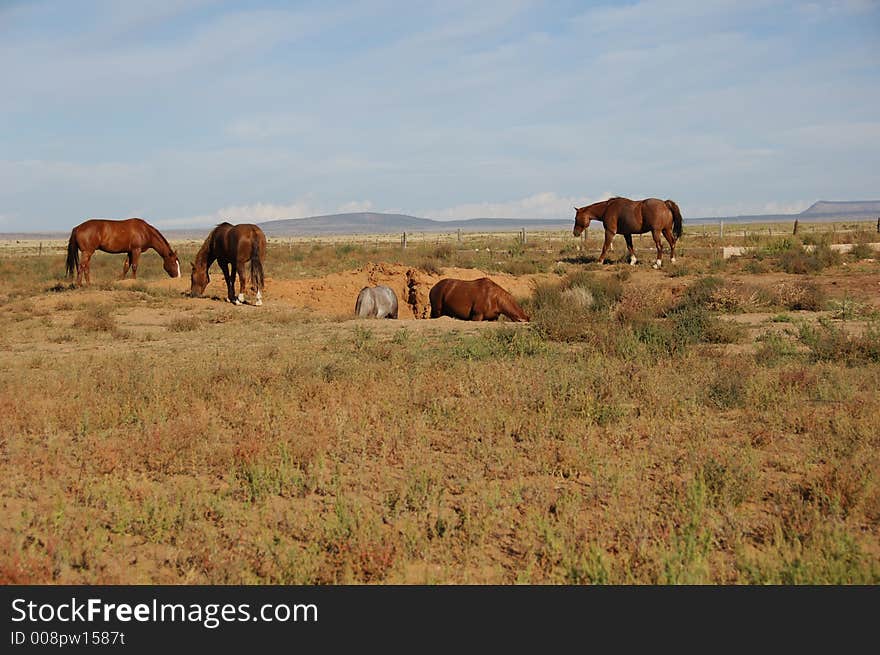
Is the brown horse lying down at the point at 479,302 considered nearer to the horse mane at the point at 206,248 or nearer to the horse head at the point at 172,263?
the horse mane at the point at 206,248

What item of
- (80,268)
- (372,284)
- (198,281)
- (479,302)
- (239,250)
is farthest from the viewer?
(80,268)

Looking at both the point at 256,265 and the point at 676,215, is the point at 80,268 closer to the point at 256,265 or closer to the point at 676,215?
the point at 256,265

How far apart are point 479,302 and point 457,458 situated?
9.32 metres

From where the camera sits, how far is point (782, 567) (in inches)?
191

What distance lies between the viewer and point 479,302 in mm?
16125

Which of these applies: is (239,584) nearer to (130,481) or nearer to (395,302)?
(130,481)

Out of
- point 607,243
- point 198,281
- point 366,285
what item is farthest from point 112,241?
point 607,243

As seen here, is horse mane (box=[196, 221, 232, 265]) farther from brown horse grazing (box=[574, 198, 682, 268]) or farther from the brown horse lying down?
brown horse grazing (box=[574, 198, 682, 268])

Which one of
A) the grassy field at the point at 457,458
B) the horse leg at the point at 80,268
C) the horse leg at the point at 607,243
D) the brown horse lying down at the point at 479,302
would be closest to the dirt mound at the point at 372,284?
the brown horse lying down at the point at 479,302

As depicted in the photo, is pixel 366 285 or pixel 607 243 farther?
pixel 607 243

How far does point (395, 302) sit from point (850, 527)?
14192mm

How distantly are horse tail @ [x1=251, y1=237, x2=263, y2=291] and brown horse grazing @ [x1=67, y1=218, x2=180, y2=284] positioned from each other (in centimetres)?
574

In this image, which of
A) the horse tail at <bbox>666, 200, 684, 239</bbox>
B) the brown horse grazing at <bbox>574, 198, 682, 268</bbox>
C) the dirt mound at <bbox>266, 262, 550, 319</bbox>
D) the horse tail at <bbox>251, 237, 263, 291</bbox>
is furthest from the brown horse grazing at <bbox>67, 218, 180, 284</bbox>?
the horse tail at <bbox>666, 200, 684, 239</bbox>
